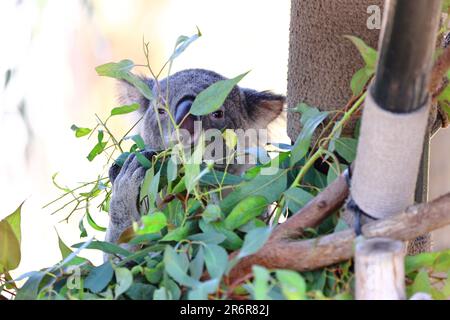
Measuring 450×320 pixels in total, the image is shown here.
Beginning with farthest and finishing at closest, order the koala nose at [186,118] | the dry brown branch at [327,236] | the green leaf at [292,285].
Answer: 1. the koala nose at [186,118]
2. the dry brown branch at [327,236]
3. the green leaf at [292,285]

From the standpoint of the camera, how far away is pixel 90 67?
4.58 m

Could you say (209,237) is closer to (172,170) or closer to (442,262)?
(172,170)

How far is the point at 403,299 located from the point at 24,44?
203cm

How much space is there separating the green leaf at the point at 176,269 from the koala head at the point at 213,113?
3.86ft

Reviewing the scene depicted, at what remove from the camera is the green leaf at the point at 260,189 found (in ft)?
4.52

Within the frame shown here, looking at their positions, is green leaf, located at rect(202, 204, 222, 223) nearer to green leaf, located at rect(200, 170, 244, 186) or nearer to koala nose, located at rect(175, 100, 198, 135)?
green leaf, located at rect(200, 170, 244, 186)

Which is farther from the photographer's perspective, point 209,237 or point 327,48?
point 327,48

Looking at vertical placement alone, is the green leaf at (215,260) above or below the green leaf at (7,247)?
above

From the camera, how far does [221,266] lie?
45.4 inches

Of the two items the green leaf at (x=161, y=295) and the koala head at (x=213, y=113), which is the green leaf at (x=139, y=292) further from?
the koala head at (x=213, y=113)

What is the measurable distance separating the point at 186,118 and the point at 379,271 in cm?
119

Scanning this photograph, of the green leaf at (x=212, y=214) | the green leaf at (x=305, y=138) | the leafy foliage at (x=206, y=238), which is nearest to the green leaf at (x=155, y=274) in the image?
the leafy foliage at (x=206, y=238)

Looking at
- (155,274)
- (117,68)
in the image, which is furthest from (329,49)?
(155,274)

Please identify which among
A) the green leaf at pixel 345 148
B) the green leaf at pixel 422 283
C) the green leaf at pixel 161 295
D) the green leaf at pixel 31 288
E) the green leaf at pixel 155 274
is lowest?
the green leaf at pixel 31 288
